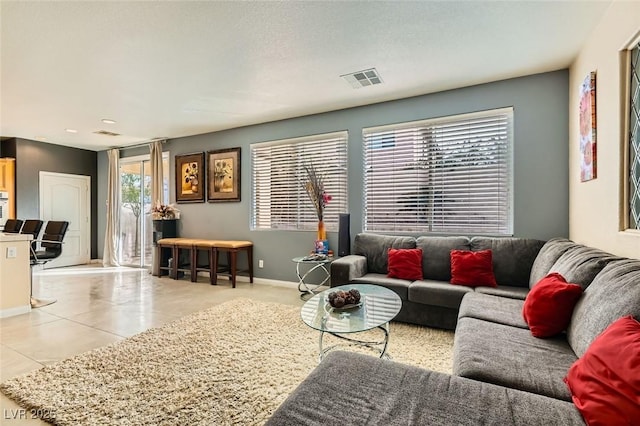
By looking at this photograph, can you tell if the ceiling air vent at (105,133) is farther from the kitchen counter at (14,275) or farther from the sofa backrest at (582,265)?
the sofa backrest at (582,265)

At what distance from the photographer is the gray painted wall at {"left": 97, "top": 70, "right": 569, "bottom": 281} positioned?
3.20 m

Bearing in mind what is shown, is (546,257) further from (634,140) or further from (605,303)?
(605,303)

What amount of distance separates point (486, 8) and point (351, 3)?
97 centimetres

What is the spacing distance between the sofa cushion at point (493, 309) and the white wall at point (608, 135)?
2.47ft

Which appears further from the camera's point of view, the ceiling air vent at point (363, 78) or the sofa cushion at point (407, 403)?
the ceiling air vent at point (363, 78)

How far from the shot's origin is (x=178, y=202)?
5914 mm

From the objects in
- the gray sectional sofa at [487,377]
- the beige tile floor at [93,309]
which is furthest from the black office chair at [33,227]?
the gray sectional sofa at [487,377]

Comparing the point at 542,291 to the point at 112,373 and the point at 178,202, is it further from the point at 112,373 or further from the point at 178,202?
the point at 178,202

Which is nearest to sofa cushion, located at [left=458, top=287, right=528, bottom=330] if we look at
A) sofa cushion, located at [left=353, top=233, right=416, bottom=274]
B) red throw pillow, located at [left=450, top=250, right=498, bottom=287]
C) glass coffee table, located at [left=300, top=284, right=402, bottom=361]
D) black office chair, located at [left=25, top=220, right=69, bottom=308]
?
red throw pillow, located at [left=450, top=250, right=498, bottom=287]

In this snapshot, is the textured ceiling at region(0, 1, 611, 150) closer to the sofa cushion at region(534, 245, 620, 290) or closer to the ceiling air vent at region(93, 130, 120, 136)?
the ceiling air vent at region(93, 130, 120, 136)

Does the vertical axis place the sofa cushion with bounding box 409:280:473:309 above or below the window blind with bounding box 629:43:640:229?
below

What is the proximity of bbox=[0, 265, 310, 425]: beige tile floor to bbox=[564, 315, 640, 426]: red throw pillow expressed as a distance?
252 centimetres

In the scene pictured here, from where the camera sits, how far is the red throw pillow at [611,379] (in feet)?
3.11

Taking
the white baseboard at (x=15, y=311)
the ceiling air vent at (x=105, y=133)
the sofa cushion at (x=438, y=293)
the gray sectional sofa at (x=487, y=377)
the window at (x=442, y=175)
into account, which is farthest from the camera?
the ceiling air vent at (x=105, y=133)
